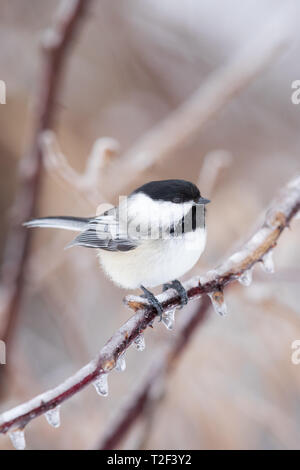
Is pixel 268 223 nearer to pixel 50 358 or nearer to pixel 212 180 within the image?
pixel 212 180

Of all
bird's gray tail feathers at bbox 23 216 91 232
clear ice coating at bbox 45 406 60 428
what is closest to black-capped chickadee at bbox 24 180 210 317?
bird's gray tail feathers at bbox 23 216 91 232

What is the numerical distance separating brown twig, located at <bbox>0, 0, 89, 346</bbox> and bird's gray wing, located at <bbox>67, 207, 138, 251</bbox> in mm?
220

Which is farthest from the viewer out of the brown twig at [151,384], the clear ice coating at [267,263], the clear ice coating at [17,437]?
the brown twig at [151,384]

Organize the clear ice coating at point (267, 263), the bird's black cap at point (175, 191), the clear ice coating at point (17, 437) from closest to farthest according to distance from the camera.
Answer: the clear ice coating at point (17, 437)
the clear ice coating at point (267, 263)
the bird's black cap at point (175, 191)

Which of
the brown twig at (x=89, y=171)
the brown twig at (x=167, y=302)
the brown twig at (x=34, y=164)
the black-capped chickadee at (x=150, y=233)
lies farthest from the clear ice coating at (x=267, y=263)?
the brown twig at (x=34, y=164)

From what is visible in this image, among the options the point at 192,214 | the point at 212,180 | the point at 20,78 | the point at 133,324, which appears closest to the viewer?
the point at 133,324

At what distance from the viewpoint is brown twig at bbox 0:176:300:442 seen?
0.41m

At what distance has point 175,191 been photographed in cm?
68

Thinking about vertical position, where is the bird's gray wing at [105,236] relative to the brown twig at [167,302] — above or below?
above

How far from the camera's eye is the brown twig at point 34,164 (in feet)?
2.81

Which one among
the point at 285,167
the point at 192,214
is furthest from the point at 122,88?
the point at 192,214

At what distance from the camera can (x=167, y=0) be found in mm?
1711

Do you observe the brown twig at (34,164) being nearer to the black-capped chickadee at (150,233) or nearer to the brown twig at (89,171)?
the brown twig at (89,171)

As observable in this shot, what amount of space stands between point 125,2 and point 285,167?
87cm
